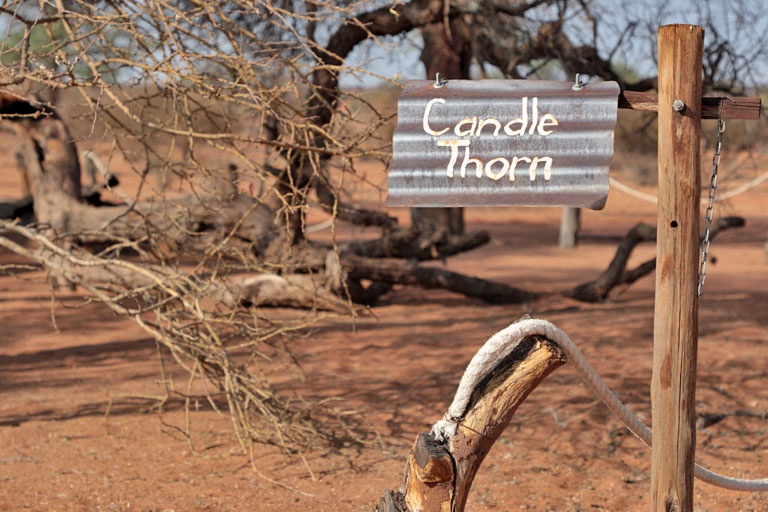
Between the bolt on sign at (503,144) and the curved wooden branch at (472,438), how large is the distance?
1.55 ft

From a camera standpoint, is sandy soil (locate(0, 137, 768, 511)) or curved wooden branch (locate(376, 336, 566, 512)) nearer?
curved wooden branch (locate(376, 336, 566, 512))

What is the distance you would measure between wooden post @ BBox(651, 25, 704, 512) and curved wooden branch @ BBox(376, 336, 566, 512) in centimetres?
34

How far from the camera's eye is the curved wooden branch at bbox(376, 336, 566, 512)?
7.68ft

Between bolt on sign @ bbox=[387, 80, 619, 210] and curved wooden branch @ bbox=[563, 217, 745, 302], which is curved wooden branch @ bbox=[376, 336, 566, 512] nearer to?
bolt on sign @ bbox=[387, 80, 619, 210]

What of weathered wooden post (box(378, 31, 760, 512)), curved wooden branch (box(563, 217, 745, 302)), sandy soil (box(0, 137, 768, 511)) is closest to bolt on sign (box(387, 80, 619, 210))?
weathered wooden post (box(378, 31, 760, 512))

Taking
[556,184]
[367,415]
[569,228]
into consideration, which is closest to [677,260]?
[556,184]

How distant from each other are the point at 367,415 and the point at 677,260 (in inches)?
121

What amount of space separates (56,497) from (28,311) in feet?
16.8

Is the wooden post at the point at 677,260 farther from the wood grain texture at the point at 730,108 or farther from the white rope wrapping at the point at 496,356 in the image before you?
the white rope wrapping at the point at 496,356

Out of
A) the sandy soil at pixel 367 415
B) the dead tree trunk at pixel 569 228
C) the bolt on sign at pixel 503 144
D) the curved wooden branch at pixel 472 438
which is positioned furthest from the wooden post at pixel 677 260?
the dead tree trunk at pixel 569 228

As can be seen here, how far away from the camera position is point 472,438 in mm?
2367

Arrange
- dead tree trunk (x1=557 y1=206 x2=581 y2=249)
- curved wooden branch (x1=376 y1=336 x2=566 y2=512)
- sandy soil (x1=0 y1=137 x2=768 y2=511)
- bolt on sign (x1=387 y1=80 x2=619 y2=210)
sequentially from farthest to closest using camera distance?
1. dead tree trunk (x1=557 y1=206 x2=581 y2=249)
2. sandy soil (x1=0 y1=137 x2=768 y2=511)
3. bolt on sign (x1=387 y1=80 x2=619 y2=210)
4. curved wooden branch (x1=376 y1=336 x2=566 y2=512)

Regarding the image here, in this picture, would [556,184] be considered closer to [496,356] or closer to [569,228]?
[496,356]

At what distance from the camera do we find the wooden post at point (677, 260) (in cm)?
235
